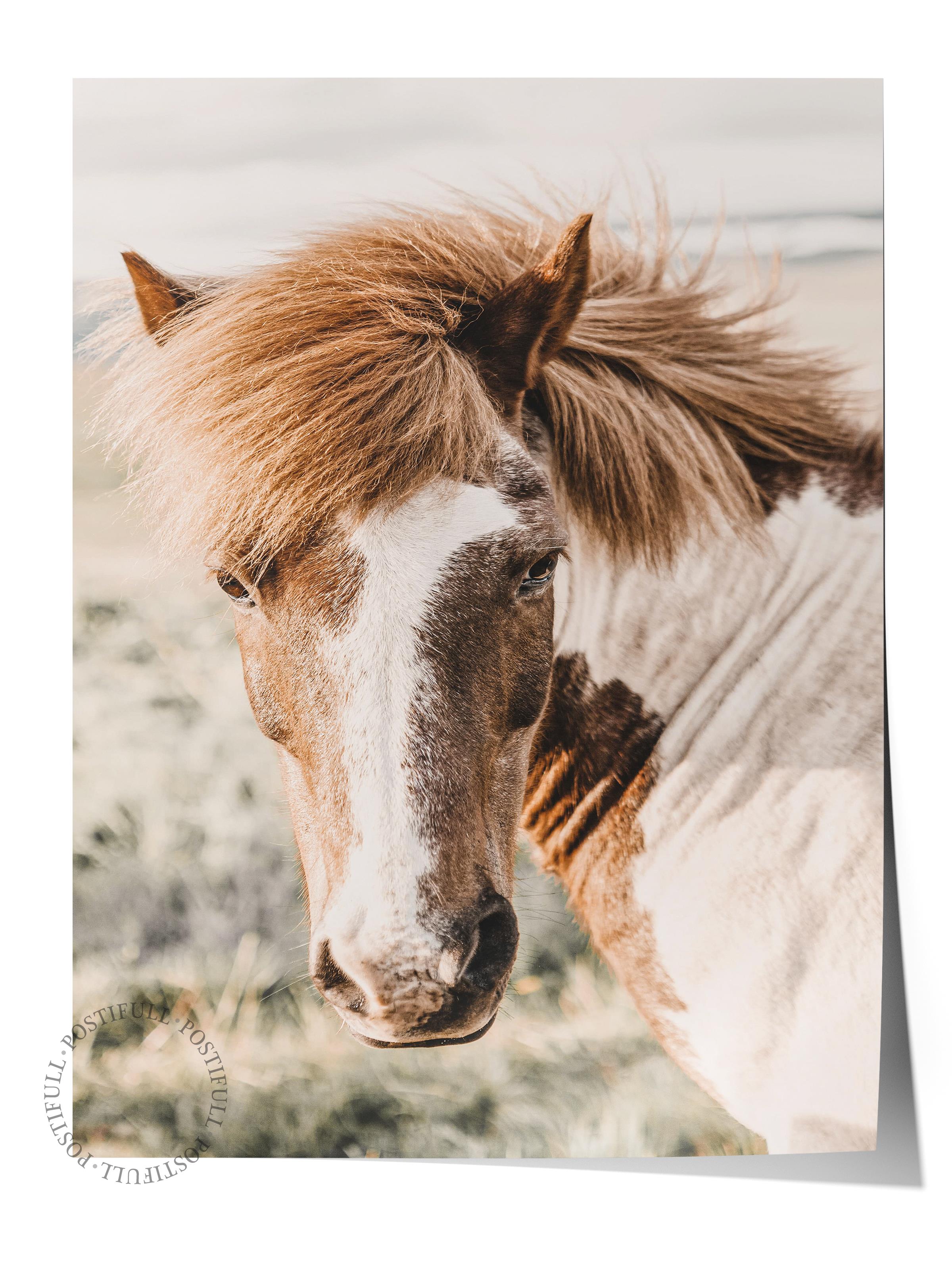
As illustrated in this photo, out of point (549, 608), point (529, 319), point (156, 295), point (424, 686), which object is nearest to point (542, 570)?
point (549, 608)

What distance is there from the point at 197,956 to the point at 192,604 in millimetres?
575

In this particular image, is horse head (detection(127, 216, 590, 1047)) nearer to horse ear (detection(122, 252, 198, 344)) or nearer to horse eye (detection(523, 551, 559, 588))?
horse eye (detection(523, 551, 559, 588))

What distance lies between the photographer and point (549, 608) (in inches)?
47.8

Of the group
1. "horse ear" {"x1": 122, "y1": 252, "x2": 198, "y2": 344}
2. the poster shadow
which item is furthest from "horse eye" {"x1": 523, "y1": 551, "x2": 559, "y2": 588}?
the poster shadow

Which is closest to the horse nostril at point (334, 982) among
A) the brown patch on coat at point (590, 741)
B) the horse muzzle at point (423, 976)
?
the horse muzzle at point (423, 976)

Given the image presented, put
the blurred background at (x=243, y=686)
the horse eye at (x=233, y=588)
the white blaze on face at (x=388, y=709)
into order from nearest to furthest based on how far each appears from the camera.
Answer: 1. the white blaze on face at (x=388, y=709)
2. the horse eye at (x=233, y=588)
3. the blurred background at (x=243, y=686)

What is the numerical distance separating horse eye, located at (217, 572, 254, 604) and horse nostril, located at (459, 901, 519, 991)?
1.70ft

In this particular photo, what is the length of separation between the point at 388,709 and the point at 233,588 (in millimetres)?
313

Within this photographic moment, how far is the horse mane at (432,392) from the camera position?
112cm

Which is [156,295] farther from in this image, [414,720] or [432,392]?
[414,720]

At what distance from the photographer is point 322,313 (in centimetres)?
117

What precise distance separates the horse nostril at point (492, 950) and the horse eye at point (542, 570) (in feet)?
1.36
